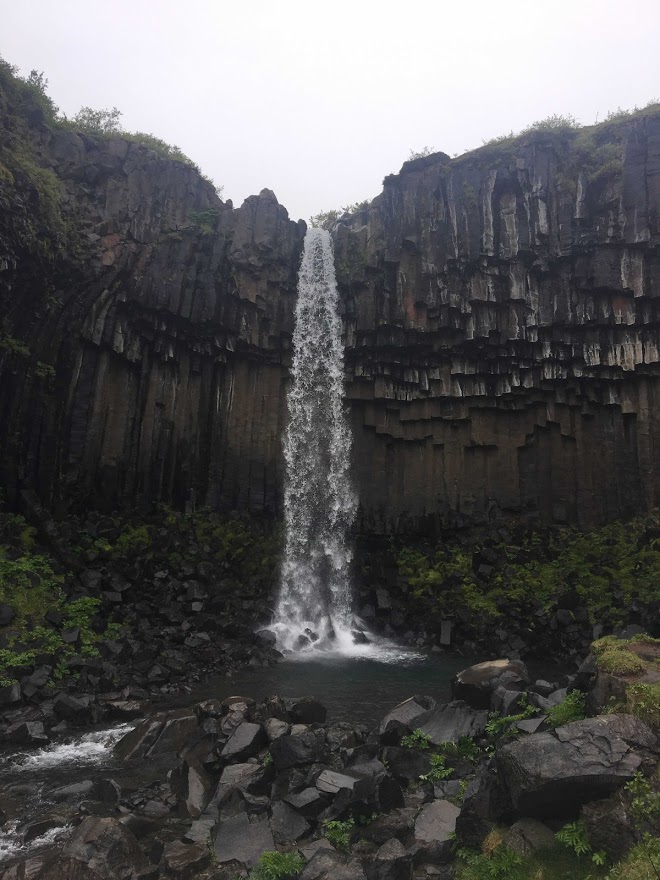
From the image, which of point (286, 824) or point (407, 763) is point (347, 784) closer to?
point (286, 824)

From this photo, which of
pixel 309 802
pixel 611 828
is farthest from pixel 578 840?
pixel 309 802

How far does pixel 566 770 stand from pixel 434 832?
1.60m

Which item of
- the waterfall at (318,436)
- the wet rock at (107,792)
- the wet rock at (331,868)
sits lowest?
the wet rock at (107,792)

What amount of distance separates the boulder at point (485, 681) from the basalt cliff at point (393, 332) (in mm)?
15686

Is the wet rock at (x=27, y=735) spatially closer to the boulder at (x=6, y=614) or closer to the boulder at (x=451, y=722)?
the boulder at (x=6, y=614)

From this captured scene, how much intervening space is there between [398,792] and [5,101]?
24806mm

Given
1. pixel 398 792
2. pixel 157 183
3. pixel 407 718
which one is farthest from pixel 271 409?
pixel 398 792

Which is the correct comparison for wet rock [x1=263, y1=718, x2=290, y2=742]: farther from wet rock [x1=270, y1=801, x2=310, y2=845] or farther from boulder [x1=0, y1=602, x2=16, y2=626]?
boulder [x1=0, y1=602, x2=16, y2=626]

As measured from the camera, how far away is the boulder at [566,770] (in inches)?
199

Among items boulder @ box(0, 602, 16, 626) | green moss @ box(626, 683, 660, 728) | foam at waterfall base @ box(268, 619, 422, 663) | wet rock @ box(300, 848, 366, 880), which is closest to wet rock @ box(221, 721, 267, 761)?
wet rock @ box(300, 848, 366, 880)

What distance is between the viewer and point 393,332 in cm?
2553

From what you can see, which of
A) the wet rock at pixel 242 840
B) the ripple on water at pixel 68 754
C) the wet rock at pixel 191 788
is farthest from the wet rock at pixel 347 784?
the ripple on water at pixel 68 754

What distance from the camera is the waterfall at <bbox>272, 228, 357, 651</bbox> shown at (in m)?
24.6

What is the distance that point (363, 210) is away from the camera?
29500 mm
